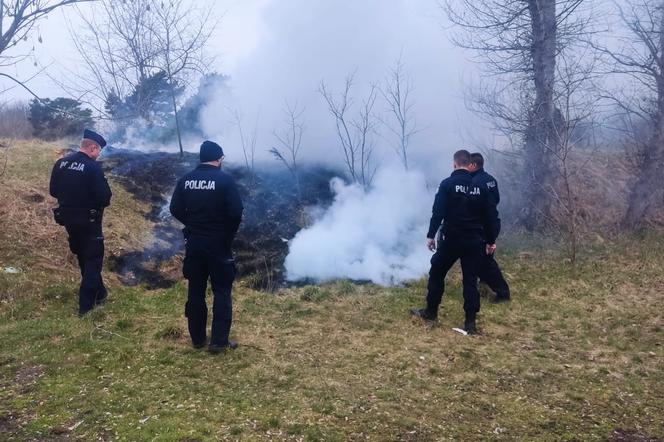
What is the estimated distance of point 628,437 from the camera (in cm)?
349

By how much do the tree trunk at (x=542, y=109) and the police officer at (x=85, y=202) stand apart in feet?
25.5

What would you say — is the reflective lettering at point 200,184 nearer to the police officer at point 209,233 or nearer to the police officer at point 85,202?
the police officer at point 209,233

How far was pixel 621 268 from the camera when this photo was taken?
303 inches

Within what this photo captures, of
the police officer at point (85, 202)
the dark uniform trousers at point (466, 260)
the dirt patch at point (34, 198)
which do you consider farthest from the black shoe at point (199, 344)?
the dirt patch at point (34, 198)

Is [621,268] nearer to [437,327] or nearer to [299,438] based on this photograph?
[437,327]

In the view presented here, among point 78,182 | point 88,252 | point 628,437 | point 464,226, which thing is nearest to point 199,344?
point 88,252

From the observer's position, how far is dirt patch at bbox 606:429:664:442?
3.45m

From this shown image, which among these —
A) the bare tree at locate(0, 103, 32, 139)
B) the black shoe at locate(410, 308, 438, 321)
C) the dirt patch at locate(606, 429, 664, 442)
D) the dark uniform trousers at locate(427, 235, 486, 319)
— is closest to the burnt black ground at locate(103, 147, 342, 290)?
the black shoe at locate(410, 308, 438, 321)

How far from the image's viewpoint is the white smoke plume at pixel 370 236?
752cm

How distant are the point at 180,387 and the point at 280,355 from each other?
1032mm

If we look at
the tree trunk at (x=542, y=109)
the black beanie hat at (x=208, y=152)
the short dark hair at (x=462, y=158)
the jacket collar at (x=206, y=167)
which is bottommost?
the jacket collar at (x=206, y=167)

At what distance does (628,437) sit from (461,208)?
8.63 feet

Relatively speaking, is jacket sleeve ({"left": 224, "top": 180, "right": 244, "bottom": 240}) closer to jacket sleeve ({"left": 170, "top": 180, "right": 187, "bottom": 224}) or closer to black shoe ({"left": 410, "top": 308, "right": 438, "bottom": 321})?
jacket sleeve ({"left": 170, "top": 180, "right": 187, "bottom": 224})

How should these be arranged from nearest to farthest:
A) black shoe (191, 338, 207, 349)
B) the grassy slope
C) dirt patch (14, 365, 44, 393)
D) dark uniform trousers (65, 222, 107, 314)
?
the grassy slope → dirt patch (14, 365, 44, 393) → black shoe (191, 338, 207, 349) → dark uniform trousers (65, 222, 107, 314)
